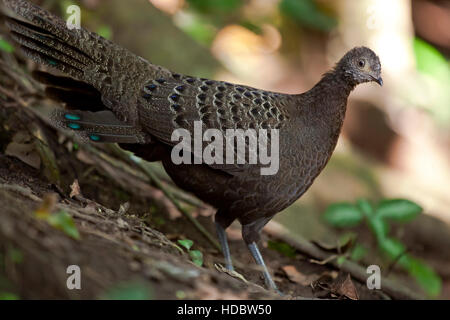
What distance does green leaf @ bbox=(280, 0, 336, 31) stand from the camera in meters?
9.20

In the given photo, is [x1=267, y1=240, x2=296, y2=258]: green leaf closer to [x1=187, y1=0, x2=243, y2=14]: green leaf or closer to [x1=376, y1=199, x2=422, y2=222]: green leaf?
[x1=376, y1=199, x2=422, y2=222]: green leaf

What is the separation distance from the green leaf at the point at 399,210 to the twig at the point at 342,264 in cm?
56

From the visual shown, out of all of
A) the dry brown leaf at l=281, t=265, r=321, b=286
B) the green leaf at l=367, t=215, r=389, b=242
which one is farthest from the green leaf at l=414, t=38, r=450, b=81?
the dry brown leaf at l=281, t=265, r=321, b=286

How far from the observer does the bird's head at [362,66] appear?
4664 millimetres

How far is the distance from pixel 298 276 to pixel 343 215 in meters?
0.83

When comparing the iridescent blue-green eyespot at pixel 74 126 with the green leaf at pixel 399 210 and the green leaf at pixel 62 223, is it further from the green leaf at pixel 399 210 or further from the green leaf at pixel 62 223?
the green leaf at pixel 399 210

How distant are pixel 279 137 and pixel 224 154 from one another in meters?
0.45

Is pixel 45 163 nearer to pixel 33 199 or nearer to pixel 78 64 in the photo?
pixel 78 64

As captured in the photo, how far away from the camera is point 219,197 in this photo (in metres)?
4.45

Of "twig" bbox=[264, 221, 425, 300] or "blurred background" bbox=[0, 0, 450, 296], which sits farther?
"blurred background" bbox=[0, 0, 450, 296]

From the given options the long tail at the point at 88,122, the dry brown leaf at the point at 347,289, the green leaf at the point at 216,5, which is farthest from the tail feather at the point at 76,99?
the green leaf at the point at 216,5

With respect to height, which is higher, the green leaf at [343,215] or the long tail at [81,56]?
the long tail at [81,56]

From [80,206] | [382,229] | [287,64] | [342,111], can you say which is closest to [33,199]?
[80,206]

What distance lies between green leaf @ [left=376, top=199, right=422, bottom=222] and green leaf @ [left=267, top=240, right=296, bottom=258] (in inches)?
34.5
